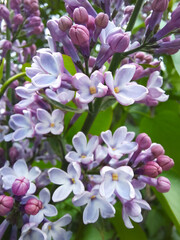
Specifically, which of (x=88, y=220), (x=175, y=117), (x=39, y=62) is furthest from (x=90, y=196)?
(x=175, y=117)

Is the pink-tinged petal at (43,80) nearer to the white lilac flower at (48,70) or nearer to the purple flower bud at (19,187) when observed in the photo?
the white lilac flower at (48,70)

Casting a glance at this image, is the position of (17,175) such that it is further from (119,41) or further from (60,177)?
(119,41)

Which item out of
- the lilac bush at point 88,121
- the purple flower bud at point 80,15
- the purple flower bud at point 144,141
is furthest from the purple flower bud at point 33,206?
the purple flower bud at point 80,15

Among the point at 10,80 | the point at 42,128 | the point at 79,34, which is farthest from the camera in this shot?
the point at 10,80

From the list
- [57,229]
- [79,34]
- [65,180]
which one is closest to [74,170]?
[65,180]

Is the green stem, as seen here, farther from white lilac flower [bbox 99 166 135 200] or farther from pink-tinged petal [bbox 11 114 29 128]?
white lilac flower [bbox 99 166 135 200]

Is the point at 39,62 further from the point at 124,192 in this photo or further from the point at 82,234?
the point at 82,234
